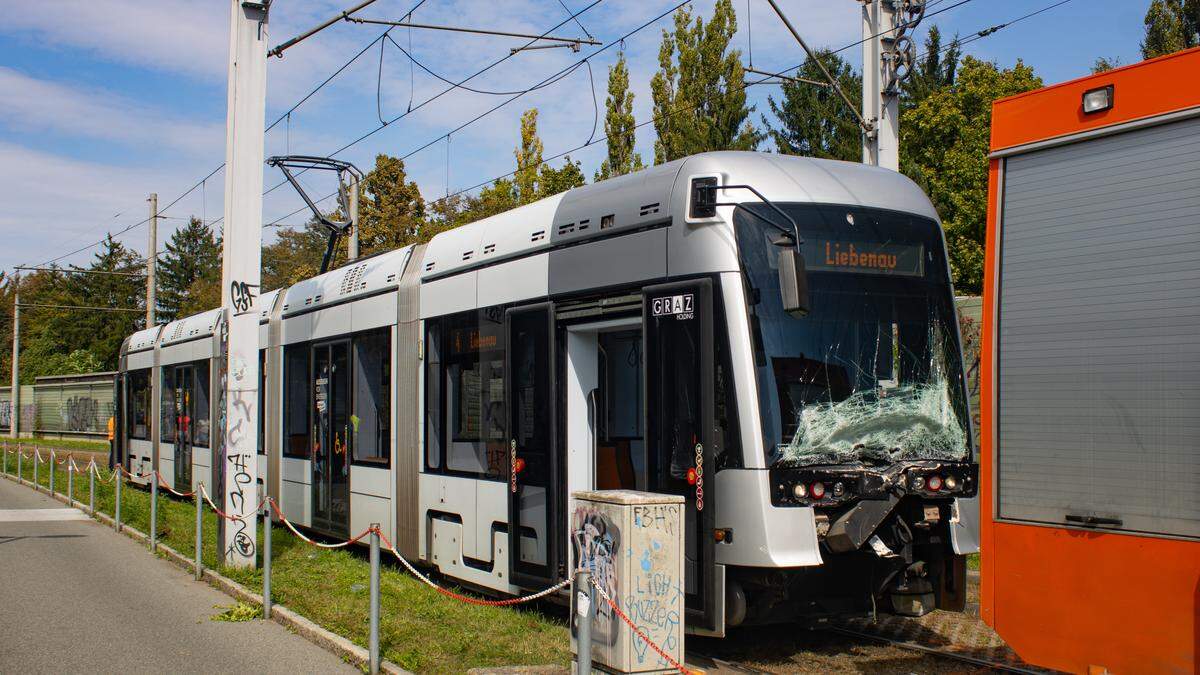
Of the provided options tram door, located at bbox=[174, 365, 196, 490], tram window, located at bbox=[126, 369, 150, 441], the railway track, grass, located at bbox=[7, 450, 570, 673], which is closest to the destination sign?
the railway track

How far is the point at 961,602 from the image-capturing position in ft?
A: 26.1

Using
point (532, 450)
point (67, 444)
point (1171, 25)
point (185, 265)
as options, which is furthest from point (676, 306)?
point (185, 265)

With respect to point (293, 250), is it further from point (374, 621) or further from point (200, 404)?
point (374, 621)

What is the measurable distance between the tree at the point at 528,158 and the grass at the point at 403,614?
89.7 ft

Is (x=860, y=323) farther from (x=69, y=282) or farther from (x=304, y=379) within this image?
(x=69, y=282)

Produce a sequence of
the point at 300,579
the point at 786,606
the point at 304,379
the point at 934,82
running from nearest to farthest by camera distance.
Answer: the point at 786,606 < the point at 300,579 < the point at 304,379 < the point at 934,82

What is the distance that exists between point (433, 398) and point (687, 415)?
4.31 meters

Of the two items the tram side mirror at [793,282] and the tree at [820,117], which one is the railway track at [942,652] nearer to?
the tram side mirror at [793,282]

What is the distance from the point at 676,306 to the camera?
790cm

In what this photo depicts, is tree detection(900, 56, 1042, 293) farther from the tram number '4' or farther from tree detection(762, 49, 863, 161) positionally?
the tram number '4'

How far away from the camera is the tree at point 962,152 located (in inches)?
1136

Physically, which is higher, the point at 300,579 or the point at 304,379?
the point at 304,379

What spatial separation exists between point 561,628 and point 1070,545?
475 cm

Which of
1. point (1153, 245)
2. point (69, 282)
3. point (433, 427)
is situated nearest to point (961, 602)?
point (1153, 245)
